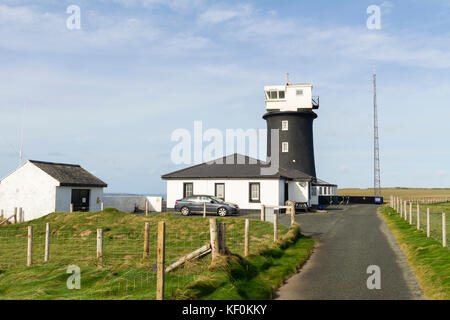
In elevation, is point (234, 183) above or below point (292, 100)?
below

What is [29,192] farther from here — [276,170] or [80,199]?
[276,170]

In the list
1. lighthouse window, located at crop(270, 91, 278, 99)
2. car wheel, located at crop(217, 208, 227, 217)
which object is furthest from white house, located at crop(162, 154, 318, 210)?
lighthouse window, located at crop(270, 91, 278, 99)

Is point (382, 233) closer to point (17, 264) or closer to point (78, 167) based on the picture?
point (17, 264)

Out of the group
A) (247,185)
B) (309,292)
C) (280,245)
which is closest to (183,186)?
(247,185)

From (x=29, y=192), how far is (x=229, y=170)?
1606 centimetres

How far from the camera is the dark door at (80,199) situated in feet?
105

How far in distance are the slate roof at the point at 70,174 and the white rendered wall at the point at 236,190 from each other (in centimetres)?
588

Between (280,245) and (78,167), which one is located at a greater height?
(78,167)

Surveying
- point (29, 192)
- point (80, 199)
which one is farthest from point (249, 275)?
point (80, 199)

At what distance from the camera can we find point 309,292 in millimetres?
9602

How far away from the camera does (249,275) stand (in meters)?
10.8

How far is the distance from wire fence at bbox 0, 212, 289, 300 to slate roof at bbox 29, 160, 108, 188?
6.98 m
